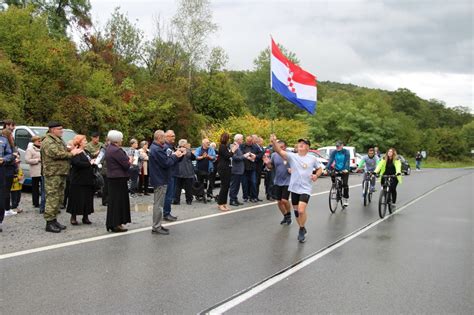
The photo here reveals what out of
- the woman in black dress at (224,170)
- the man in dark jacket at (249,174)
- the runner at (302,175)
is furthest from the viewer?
the man in dark jacket at (249,174)

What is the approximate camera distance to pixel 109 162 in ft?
27.7

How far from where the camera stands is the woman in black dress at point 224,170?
12195 mm

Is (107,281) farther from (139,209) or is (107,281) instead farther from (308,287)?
(139,209)

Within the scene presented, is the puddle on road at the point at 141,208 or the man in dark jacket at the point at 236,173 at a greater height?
the man in dark jacket at the point at 236,173

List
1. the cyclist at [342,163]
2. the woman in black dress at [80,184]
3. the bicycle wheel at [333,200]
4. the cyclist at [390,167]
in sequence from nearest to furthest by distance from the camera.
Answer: the woman in black dress at [80,184], the bicycle wheel at [333,200], the cyclist at [390,167], the cyclist at [342,163]

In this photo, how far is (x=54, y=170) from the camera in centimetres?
852

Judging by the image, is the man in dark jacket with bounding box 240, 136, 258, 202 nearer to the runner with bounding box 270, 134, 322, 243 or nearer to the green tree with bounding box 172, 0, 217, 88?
the runner with bounding box 270, 134, 322, 243

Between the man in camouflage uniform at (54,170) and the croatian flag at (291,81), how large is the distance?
4.97m

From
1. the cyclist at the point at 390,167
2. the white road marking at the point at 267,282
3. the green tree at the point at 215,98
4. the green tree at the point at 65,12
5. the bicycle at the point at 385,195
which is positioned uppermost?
the green tree at the point at 65,12

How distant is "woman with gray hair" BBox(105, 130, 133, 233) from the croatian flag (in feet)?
13.5

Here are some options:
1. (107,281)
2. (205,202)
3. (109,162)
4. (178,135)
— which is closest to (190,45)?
(178,135)

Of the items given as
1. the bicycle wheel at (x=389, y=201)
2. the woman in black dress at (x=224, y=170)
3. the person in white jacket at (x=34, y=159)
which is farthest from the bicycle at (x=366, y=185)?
the person in white jacket at (x=34, y=159)

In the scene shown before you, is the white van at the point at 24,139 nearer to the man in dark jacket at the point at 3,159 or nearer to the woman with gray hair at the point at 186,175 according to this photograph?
the man in dark jacket at the point at 3,159

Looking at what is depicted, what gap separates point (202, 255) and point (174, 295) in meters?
1.90
